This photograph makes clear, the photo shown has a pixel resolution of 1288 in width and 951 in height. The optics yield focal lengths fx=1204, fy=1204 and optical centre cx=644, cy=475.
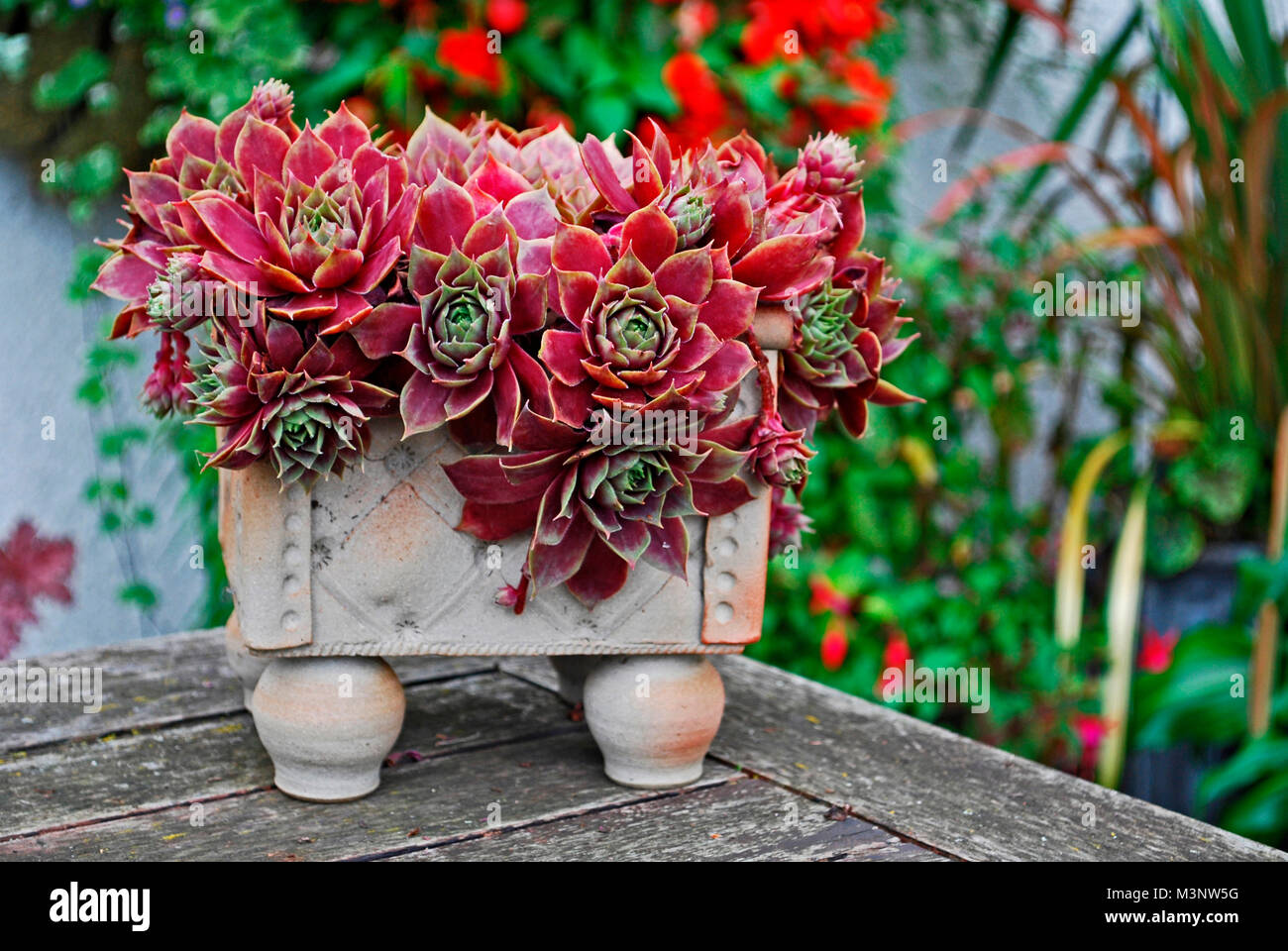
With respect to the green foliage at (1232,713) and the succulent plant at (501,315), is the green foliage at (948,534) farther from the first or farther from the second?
the succulent plant at (501,315)

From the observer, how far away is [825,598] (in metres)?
1.65

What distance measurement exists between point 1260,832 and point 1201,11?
3.70ft

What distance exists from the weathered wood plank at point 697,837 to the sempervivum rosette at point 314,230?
0.34 m

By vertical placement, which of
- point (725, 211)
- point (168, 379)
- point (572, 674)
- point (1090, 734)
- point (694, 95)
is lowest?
point (1090, 734)

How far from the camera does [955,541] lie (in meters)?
1.75

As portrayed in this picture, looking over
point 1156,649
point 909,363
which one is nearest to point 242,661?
point 909,363

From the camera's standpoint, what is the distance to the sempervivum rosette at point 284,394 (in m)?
0.70

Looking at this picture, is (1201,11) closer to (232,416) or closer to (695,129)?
(695,129)

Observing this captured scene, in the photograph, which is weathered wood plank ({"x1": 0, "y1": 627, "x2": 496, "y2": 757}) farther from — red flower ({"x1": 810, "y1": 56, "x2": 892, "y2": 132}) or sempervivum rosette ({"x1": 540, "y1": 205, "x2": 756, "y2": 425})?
red flower ({"x1": 810, "y1": 56, "x2": 892, "y2": 132})

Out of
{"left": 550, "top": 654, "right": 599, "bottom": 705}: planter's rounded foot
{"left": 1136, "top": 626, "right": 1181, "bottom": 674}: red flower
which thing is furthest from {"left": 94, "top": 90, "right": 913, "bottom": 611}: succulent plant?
{"left": 1136, "top": 626, "right": 1181, "bottom": 674}: red flower

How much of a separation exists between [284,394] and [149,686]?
51cm

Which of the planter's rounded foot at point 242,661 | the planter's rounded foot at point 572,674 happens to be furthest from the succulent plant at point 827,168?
the planter's rounded foot at point 242,661

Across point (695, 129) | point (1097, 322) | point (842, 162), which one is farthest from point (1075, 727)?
point (842, 162)

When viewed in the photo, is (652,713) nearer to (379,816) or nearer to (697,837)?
(697,837)
